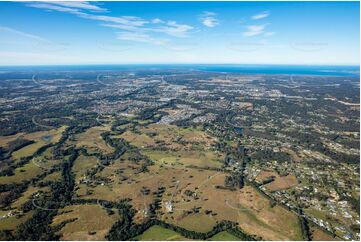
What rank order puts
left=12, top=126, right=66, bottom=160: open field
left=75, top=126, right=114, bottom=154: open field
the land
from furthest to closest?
left=75, top=126, right=114, bottom=154: open field
left=12, top=126, right=66, bottom=160: open field
the land

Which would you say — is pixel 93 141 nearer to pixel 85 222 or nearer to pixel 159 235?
pixel 85 222

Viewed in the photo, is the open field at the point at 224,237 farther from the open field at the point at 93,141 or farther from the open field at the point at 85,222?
the open field at the point at 93,141

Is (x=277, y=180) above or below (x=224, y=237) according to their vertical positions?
above

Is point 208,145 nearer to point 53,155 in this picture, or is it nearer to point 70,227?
point 53,155

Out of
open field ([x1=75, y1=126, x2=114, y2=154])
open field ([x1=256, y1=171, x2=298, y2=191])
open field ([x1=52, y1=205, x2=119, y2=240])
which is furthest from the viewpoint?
open field ([x1=75, y1=126, x2=114, y2=154])

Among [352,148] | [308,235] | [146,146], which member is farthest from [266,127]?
[308,235]

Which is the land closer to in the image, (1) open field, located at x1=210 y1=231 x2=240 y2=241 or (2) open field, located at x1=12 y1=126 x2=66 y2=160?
(1) open field, located at x1=210 y1=231 x2=240 y2=241

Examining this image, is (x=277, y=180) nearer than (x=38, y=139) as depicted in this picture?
Yes

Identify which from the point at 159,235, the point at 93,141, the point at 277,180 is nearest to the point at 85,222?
the point at 159,235

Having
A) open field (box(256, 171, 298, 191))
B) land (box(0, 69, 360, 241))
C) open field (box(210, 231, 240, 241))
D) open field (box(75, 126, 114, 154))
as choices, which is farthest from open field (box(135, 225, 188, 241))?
open field (box(75, 126, 114, 154))
